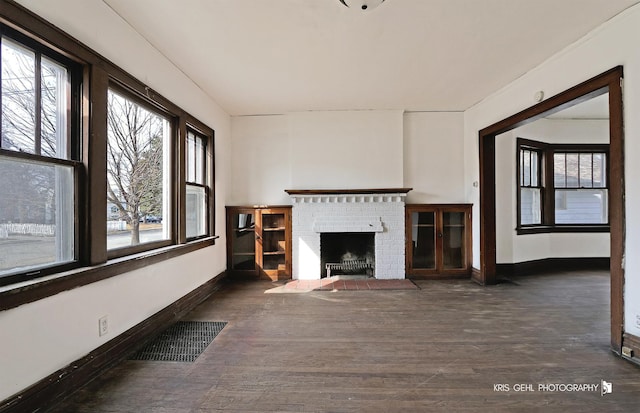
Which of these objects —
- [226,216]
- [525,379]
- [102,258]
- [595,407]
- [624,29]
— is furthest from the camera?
[226,216]

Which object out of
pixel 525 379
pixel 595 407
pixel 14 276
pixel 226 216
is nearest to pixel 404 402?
pixel 525 379

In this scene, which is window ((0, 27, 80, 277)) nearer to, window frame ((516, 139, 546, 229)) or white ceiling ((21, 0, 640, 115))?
white ceiling ((21, 0, 640, 115))

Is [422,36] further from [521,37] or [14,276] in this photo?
[14,276]

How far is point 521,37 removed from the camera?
2705 mm

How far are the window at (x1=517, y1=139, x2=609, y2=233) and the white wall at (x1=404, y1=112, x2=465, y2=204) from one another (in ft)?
4.63

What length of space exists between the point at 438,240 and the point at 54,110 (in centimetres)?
493

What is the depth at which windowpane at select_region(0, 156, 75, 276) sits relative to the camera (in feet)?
5.44

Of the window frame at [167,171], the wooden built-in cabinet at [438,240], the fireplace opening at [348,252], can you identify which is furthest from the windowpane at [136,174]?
the wooden built-in cabinet at [438,240]

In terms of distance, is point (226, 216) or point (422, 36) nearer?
point (422, 36)

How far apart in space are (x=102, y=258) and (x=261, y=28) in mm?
2311

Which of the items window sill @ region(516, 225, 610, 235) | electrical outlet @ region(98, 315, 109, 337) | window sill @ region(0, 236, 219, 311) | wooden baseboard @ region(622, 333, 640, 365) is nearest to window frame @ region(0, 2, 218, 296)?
window sill @ region(0, 236, 219, 311)

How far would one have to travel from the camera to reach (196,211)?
402 centimetres

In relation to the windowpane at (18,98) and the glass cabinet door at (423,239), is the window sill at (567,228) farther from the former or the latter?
the windowpane at (18,98)

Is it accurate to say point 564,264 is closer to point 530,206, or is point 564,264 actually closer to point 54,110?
point 530,206
